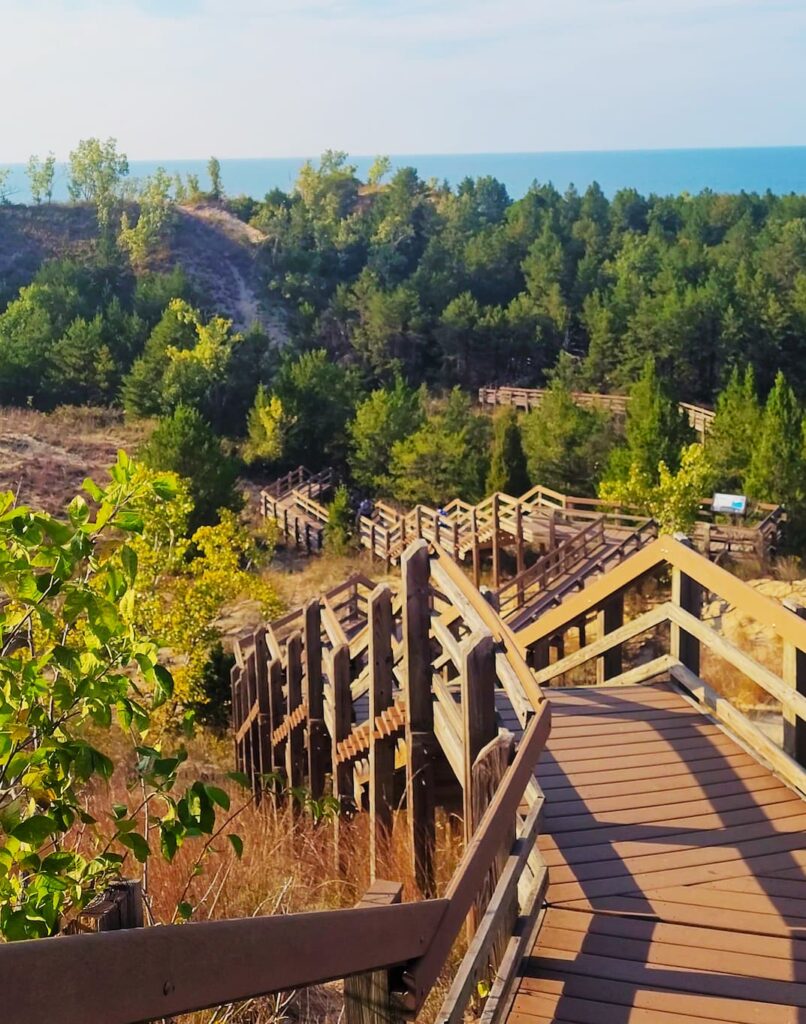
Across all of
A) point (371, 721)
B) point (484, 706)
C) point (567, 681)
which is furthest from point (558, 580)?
point (484, 706)

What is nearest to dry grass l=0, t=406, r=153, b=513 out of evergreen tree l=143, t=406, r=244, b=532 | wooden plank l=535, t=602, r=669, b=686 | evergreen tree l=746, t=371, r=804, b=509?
evergreen tree l=143, t=406, r=244, b=532

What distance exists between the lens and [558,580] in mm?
19203

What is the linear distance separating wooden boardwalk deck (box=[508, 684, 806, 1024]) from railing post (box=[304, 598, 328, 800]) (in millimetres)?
2205

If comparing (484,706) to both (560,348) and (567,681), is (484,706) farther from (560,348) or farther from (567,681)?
(560,348)

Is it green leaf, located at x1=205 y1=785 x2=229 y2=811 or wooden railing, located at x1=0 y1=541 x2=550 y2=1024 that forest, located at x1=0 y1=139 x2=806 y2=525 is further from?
green leaf, located at x1=205 y1=785 x2=229 y2=811

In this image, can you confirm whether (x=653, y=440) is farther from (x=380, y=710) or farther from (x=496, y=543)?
(x=380, y=710)

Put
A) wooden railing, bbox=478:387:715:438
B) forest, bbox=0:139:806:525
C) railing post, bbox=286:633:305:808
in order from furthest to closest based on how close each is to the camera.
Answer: wooden railing, bbox=478:387:715:438 → forest, bbox=0:139:806:525 → railing post, bbox=286:633:305:808

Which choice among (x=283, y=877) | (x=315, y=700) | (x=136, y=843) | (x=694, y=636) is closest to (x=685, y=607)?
(x=694, y=636)

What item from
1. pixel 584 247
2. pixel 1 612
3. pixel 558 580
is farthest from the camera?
pixel 584 247

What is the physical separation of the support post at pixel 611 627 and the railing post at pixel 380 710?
1.37 metres

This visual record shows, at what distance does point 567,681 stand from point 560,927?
11645 millimetres

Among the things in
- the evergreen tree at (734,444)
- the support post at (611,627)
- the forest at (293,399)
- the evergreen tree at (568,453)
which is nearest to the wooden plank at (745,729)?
the support post at (611,627)

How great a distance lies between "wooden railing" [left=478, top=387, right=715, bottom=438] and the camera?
3731cm

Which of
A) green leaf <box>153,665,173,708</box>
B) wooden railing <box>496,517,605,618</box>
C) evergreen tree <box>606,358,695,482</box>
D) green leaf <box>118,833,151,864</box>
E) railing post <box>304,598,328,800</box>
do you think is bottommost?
wooden railing <box>496,517,605,618</box>
